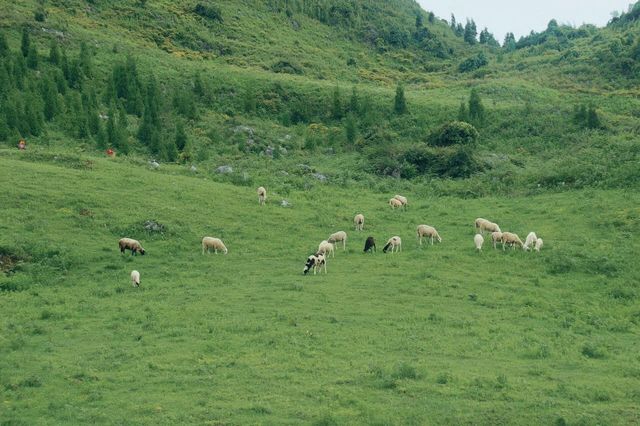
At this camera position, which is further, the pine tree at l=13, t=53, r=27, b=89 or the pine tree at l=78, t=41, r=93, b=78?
the pine tree at l=78, t=41, r=93, b=78

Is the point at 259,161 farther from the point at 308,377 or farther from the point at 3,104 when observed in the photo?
the point at 308,377

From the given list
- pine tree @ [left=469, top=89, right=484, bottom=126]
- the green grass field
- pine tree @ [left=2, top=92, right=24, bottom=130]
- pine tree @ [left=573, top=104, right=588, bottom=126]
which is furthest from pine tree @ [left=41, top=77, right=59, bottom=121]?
pine tree @ [left=573, top=104, right=588, bottom=126]

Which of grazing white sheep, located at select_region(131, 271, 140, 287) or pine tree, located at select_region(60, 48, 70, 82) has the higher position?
pine tree, located at select_region(60, 48, 70, 82)

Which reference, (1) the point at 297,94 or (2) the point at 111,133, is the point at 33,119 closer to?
(2) the point at 111,133

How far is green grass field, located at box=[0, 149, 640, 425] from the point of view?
69.8ft

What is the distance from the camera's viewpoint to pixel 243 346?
84.7 feet

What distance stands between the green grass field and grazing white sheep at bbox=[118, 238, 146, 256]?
447mm

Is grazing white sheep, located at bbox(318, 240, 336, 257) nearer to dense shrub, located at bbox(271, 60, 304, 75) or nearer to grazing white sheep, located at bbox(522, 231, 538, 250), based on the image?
grazing white sheep, located at bbox(522, 231, 538, 250)

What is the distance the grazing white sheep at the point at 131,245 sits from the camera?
3834cm

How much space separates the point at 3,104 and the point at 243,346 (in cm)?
4882

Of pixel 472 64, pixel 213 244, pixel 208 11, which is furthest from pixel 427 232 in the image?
pixel 472 64

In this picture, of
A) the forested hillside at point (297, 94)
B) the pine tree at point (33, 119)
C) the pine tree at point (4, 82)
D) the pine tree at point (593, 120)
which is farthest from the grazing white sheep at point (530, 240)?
the pine tree at point (4, 82)

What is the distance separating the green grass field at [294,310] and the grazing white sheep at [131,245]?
45cm

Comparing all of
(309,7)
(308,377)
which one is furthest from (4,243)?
(309,7)
